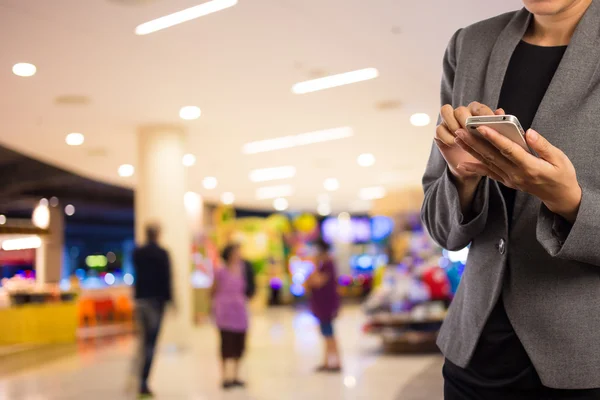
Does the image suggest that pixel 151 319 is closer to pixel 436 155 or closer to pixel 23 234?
pixel 436 155

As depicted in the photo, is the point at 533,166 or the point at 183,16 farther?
the point at 183,16

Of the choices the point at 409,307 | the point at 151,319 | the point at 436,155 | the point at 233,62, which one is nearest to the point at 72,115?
the point at 233,62

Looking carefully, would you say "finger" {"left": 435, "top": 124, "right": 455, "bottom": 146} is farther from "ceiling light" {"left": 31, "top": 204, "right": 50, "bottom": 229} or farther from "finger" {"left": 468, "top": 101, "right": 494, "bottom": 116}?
"ceiling light" {"left": 31, "top": 204, "right": 50, "bottom": 229}

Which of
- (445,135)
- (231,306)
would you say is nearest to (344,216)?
(231,306)

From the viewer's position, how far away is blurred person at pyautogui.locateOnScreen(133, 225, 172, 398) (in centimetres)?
699

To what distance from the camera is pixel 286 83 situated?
8.54 metres

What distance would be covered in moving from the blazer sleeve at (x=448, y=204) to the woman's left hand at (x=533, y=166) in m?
0.10

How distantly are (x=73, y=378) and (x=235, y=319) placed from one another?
8.07 feet

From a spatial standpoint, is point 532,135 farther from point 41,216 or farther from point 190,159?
point 41,216

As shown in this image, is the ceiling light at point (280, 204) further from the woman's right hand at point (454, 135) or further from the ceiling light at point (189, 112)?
the woman's right hand at point (454, 135)

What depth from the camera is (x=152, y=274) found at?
7016 millimetres

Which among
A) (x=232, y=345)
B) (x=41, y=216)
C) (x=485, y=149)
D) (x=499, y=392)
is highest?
(x=41, y=216)

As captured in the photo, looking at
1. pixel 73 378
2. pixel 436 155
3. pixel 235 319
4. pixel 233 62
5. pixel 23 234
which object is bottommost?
pixel 73 378

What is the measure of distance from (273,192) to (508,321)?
19646 millimetres
